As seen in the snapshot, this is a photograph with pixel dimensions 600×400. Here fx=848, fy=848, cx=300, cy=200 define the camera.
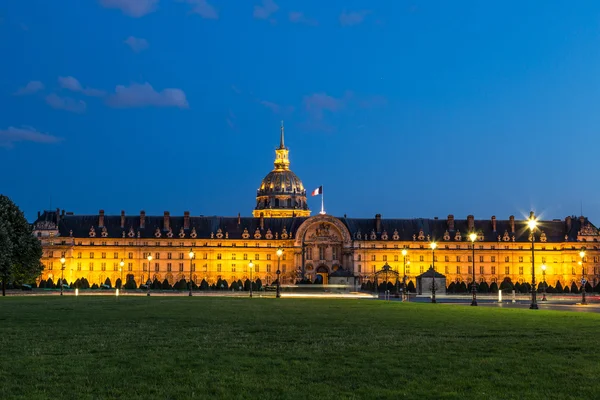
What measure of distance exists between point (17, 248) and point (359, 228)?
3324 inches

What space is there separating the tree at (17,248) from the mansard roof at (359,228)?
212 ft

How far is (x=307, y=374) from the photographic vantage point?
17844mm

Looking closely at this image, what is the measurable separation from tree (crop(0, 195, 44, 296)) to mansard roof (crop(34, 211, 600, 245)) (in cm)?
6454

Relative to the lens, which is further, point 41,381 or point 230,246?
point 230,246

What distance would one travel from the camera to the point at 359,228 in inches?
6161

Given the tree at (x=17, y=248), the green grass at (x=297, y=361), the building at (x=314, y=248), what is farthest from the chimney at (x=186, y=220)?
the green grass at (x=297, y=361)

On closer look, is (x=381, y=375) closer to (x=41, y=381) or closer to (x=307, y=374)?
(x=307, y=374)

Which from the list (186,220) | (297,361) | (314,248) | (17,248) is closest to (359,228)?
(314,248)

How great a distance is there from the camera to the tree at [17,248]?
3014 inches

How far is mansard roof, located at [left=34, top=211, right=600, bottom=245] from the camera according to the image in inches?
5999

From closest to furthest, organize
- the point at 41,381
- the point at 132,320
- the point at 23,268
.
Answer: the point at 41,381 < the point at 132,320 < the point at 23,268

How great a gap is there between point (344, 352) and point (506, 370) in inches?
180

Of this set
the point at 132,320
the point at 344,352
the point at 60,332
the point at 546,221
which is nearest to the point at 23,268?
the point at 132,320

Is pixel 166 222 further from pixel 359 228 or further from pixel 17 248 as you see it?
pixel 17 248
